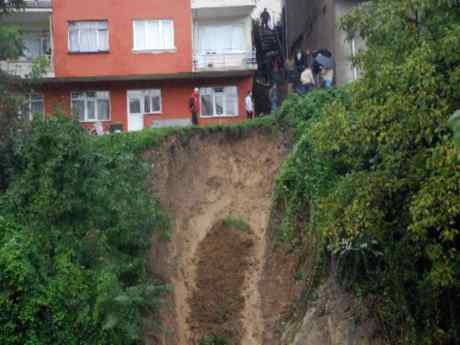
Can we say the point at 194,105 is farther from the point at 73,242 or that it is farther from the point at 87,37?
the point at 73,242

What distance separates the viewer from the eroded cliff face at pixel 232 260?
65.9 ft

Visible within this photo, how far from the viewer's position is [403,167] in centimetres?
1476

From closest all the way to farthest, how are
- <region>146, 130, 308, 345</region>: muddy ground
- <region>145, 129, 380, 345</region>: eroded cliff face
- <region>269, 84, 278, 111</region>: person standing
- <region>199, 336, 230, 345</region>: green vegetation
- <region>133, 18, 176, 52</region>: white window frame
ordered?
<region>145, 129, 380, 345</region>: eroded cliff face
<region>199, 336, 230, 345</region>: green vegetation
<region>146, 130, 308, 345</region>: muddy ground
<region>269, 84, 278, 111</region>: person standing
<region>133, 18, 176, 52</region>: white window frame

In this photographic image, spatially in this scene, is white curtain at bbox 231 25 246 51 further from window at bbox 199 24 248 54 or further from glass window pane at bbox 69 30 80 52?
glass window pane at bbox 69 30 80 52

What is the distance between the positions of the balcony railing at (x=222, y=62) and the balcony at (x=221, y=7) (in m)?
2.04

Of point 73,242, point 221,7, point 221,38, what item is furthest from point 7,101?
point 221,38

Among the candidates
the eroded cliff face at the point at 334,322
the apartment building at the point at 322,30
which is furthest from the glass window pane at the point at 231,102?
the eroded cliff face at the point at 334,322

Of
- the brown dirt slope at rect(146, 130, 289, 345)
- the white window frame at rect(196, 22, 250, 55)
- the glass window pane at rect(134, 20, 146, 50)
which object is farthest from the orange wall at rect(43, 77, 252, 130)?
the brown dirt slope at rect(146, 130, 289, 345)

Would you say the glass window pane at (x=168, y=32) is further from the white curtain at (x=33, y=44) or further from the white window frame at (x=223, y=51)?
the white curtain at (x=33, y=44)

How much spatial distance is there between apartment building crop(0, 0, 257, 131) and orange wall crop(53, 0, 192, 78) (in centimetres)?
4

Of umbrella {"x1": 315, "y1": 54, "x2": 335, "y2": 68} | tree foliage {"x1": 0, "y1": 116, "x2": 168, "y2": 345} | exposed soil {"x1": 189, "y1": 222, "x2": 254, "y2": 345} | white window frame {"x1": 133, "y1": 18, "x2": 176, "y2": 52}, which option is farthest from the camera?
white window frame {"x1": 133, "y1": 18, "x2": 176, "y2": 52}

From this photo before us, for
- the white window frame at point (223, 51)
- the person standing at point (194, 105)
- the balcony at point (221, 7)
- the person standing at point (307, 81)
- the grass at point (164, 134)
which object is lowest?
the grass at point (164, 134)

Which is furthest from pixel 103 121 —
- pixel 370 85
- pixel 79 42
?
pixel 370 85

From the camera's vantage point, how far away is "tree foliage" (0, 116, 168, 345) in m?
19.6
